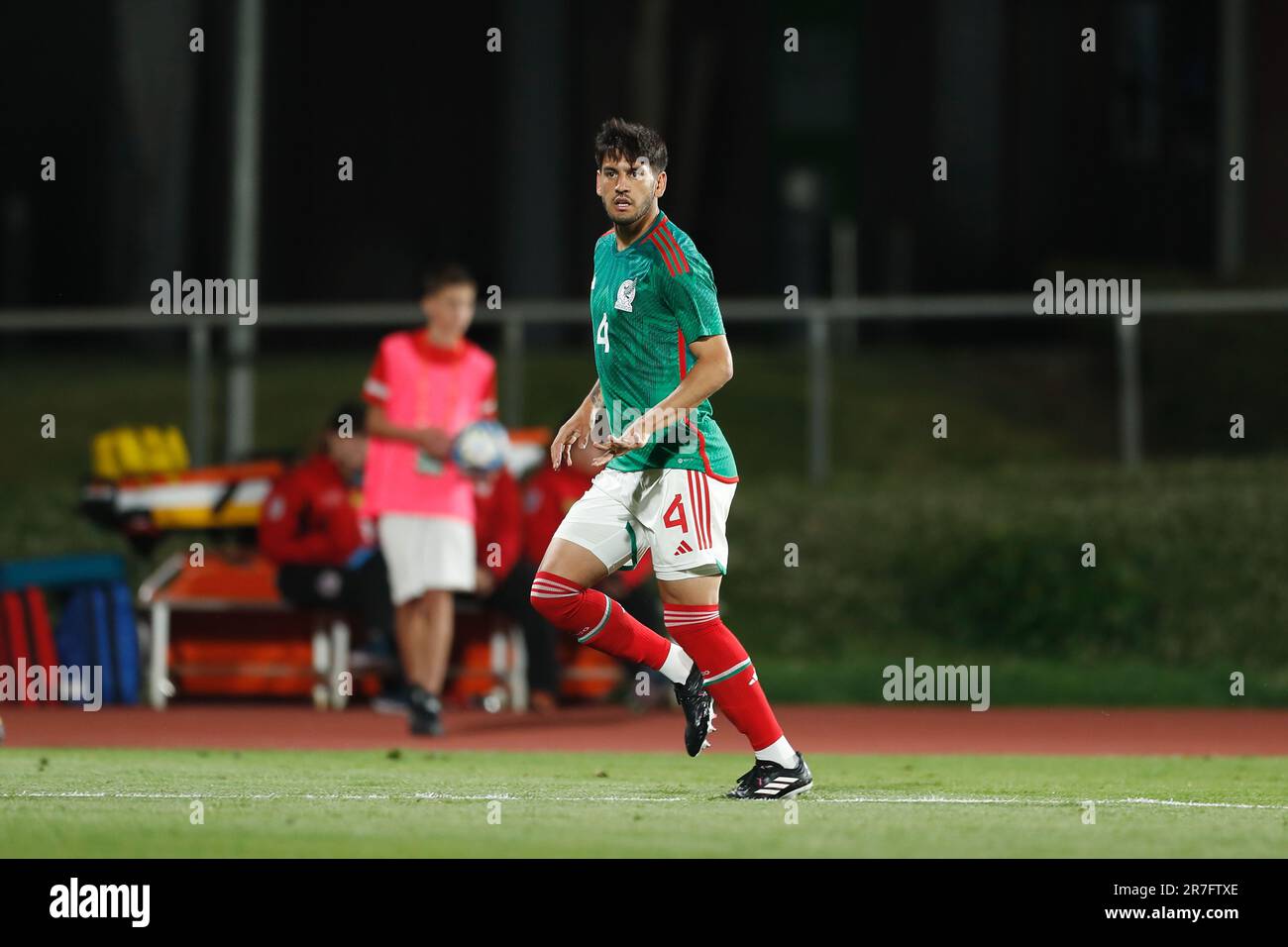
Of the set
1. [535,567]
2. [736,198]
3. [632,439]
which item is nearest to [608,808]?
[632,439]

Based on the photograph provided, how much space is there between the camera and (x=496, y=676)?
49.8ft

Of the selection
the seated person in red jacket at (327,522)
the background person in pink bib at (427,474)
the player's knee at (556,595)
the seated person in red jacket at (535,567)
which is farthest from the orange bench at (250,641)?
the player's knee at (556,595)

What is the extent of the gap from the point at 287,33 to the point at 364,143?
159 cm

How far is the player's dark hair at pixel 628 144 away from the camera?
28.9 feet

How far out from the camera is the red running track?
12719 mm

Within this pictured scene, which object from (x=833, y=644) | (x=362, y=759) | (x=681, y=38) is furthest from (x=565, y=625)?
(x=681, y=38)

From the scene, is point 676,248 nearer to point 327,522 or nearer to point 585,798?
point 585,798

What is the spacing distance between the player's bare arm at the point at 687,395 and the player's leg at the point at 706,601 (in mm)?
336

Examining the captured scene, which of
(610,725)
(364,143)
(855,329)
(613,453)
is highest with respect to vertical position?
(364,143)

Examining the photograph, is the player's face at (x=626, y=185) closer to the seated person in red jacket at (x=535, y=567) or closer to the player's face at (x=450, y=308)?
the player's face at (x=450, y=308)

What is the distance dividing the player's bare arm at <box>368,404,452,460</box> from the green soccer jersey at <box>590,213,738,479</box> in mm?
A: 3726

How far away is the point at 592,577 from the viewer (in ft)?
30.2
